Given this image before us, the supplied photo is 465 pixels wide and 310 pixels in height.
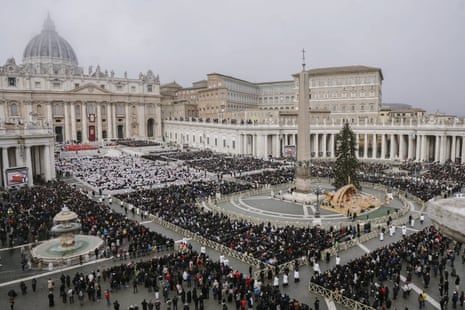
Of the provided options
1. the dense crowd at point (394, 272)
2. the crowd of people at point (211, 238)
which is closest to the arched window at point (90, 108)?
the crowd of people at point (211, 238)

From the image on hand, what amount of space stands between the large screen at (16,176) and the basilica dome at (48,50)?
7815 cm

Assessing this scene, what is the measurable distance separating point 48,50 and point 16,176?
81.8 meters

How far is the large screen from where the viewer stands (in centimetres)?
3400

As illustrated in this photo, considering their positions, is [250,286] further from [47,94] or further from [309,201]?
[47,94]

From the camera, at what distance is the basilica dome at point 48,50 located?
102 meters

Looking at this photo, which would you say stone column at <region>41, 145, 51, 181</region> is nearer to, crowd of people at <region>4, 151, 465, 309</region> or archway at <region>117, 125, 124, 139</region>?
crowd of people at <region>4, 151, 465, 309</region>

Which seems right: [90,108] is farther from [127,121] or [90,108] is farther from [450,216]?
[450,216]

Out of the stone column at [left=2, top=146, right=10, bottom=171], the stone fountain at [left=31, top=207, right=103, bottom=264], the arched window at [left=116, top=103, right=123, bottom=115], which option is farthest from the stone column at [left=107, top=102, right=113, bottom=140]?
the stone fountain at [left=31, top=207, right=103, bottom=264]

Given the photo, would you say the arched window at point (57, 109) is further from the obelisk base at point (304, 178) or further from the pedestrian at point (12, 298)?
the pedestrian at point (12, 298)

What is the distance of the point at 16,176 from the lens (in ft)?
113

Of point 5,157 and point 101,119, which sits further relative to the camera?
point 101,119

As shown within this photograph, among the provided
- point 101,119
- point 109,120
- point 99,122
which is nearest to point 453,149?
point 109,120

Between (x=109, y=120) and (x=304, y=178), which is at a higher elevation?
(x=109, y=120)

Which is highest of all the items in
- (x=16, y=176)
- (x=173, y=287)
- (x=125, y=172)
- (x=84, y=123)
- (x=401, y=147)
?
(x=84, y=123)
